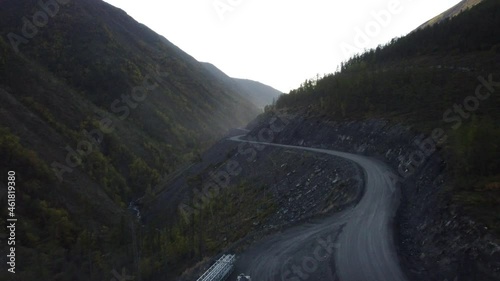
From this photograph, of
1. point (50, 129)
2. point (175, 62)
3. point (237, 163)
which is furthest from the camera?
point (175, 62)

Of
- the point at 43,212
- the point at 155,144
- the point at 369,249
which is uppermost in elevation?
the point at 155,144

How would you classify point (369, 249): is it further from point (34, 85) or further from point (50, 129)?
point (34, 85)

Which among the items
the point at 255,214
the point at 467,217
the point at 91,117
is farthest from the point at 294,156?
the point at 91,117
